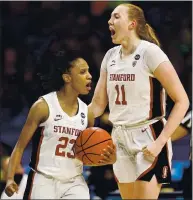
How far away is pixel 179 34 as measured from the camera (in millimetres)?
6797

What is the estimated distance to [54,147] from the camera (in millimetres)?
3643

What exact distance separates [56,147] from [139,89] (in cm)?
60

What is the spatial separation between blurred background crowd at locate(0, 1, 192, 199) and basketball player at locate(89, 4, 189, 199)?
1878 mm

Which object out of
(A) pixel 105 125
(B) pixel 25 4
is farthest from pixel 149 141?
(B) pixel 25 4

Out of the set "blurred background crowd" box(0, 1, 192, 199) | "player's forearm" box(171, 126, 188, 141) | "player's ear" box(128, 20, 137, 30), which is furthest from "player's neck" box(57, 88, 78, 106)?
"player's forearm" box(171, 126, 188, 141)

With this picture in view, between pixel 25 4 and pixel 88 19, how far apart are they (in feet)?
3.11

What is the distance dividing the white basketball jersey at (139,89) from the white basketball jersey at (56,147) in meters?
0.32

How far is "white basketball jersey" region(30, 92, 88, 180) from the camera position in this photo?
→ 3633 mm

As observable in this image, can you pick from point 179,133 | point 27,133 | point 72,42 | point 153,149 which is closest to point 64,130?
point 27,133

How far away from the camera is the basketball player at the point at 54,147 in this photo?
361cm

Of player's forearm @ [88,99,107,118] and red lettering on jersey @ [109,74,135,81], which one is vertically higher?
red lettering on jersey @ [109,74,135,81]

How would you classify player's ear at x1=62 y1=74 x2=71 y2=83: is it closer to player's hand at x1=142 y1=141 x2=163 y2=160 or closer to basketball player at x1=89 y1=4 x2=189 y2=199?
basketball player at x1=89 y1=4 x2=189 y2=199

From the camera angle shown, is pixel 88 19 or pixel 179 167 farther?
pixel 88 19

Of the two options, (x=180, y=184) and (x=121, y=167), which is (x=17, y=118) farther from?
(x=121, y=167)
